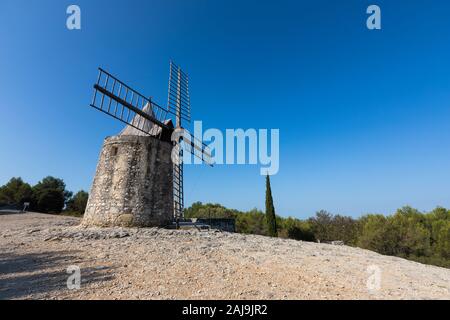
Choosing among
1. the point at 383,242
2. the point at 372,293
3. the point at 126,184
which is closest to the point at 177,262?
the point at 372,293

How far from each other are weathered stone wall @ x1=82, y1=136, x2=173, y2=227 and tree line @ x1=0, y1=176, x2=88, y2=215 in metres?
24.0

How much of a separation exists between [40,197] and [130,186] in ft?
99.5

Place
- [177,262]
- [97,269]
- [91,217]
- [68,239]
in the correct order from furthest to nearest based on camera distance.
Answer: [91,217]
[68,239]
[177,262]
[97,269]

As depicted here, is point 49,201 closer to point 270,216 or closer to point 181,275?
point 270,216

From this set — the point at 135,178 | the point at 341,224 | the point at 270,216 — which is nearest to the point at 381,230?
the point at 341,224

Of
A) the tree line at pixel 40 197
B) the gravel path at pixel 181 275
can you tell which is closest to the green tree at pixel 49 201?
the tree line at pixel 40 197

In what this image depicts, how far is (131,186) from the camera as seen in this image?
1197cm

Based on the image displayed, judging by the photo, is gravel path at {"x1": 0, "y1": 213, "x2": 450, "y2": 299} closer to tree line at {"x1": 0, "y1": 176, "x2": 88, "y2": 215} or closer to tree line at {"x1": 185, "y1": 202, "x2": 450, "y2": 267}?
tree line at {"x1": 185, "y1": 202, "x2": 450, "y2": 267}

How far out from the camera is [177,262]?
619cm

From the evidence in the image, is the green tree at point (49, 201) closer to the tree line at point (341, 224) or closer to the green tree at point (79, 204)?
the tree line at point (341, 224)

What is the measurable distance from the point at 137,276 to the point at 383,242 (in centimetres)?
3397

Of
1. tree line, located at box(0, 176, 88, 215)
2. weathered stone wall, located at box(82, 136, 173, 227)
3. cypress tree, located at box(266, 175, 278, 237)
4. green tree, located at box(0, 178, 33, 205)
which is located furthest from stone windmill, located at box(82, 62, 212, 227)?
green tree, located at box(0, 178, 33, 205)

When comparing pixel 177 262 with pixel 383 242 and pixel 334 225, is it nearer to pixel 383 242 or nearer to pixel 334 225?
pixel 383 242

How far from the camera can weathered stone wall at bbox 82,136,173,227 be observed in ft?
38.3
